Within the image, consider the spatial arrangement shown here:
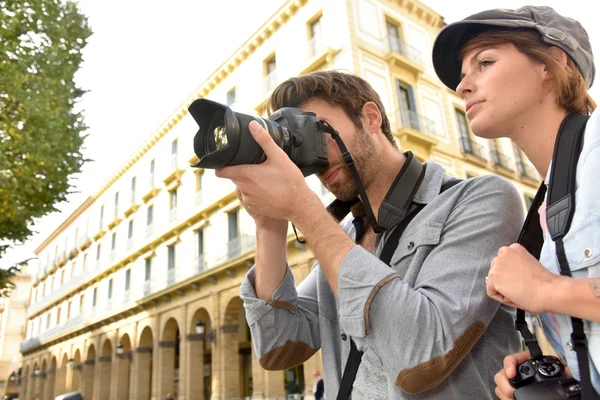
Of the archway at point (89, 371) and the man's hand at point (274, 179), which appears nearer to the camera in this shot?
the man's hand at point (274, 179)

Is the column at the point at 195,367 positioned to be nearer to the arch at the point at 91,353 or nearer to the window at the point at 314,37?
the window at the point at 314,37

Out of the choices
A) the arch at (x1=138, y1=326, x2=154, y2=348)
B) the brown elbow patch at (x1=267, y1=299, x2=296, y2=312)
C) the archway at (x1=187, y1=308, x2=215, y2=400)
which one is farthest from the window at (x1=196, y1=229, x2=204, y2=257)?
the brown elbow patch at (x1=267, y1=299, x2=296, y2=312)

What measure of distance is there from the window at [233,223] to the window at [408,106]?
6.87 meters

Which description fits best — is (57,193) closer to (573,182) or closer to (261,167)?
(261,167)

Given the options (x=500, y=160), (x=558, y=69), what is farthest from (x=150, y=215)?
(x=558, y=69)

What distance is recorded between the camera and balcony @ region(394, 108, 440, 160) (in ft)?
45.3

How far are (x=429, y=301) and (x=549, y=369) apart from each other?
290mm

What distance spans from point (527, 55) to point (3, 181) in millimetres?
7875

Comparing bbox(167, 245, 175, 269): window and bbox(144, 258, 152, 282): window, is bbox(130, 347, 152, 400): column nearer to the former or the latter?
bbox(144, 258, 152, 282): window

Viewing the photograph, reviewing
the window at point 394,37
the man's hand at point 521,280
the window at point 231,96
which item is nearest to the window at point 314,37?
the window at point 394,37

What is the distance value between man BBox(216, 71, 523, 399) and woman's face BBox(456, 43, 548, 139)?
0.64 feet

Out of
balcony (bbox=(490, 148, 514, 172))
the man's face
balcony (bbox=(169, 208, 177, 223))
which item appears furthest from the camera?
balcony (bbox=(169, 208, 177, 223))

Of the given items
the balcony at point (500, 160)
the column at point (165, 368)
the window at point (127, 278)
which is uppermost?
the balcony at point (500, 160)

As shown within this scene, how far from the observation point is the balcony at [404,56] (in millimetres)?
14984
